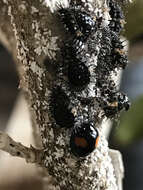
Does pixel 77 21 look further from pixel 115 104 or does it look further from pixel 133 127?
pixel 133 127

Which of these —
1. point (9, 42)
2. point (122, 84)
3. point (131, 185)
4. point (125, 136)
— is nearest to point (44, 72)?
point (9, 42)

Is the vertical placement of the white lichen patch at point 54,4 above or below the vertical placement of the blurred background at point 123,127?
below

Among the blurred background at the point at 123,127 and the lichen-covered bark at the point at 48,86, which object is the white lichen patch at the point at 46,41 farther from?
the blurred background at the point at 123,127

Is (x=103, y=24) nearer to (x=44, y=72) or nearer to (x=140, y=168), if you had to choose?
(x=44, y=72)

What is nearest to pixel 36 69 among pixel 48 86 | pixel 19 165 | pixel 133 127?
pixel 48 86

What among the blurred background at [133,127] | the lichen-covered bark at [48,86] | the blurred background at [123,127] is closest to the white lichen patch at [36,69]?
the lichen-covered bark at [48,86]
